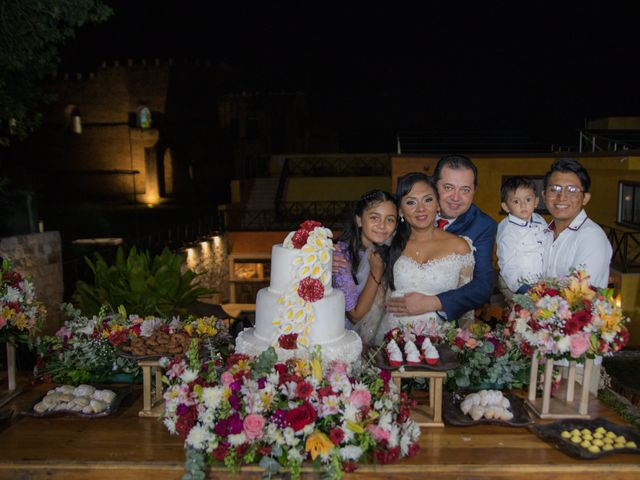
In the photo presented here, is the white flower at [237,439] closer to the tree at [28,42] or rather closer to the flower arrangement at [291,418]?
the flower arrangement at [291,418]

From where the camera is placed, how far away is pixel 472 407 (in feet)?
11.5

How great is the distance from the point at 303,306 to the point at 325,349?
1.05 ft

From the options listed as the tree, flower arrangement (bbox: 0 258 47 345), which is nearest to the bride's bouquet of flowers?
flower arrangement (bbox: 0 258 47 345)

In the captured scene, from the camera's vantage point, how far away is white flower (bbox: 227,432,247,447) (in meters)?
2.79

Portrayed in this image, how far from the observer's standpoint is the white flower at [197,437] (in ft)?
9.25

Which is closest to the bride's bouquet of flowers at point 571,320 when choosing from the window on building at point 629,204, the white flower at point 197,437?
the white flower at point 197,437

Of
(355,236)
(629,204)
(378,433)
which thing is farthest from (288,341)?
(629,204)

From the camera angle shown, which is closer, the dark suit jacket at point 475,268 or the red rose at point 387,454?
the red rose at point 387,454

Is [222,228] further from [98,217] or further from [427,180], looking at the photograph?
[427,180]

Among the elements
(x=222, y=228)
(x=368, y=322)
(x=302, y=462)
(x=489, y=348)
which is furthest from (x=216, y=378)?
(x=222, y=228)

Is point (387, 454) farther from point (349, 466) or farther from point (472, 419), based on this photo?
point (472, 419)

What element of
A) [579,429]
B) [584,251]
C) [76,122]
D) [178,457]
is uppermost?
[76,122]

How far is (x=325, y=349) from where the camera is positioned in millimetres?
3355

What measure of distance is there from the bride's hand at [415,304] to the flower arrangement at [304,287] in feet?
3.16
